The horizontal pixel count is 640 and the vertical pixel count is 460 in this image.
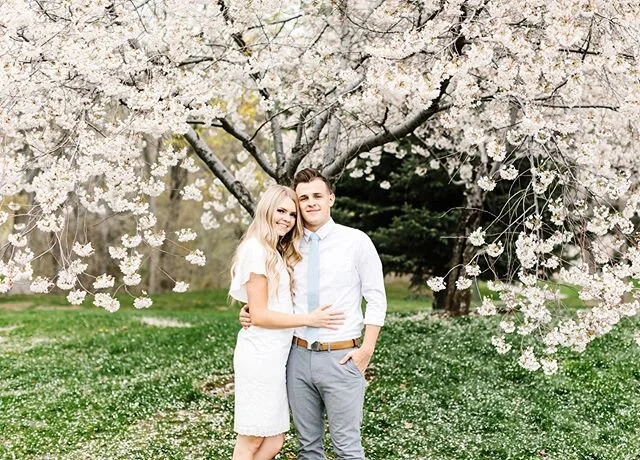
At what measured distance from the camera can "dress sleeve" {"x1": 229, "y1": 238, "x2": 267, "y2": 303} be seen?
3.69m

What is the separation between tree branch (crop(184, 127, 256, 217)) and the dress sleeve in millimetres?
3193

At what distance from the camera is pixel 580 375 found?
24.6 feet

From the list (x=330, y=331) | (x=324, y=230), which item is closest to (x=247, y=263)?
(x=324, y=230)

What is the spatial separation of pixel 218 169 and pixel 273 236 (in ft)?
11.3

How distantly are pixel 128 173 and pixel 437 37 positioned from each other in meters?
2.69

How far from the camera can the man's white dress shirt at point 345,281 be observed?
3.75 metres

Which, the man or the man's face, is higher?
the man's face

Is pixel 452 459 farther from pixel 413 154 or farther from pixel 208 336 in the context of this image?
pixel 413 154

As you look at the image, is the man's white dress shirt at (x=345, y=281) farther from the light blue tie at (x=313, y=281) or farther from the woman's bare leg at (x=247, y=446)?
the woman's bare leg at (x=247, y=446)

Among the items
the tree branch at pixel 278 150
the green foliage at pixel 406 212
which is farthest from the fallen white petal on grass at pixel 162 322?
the tree branch at pixel 278 150

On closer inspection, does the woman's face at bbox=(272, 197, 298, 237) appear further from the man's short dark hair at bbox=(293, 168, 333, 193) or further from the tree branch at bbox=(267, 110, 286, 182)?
the tree branch at bbox=(267, 110, 286, 182)

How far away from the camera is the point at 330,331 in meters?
3.71

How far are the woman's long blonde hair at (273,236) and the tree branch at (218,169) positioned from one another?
3.15m

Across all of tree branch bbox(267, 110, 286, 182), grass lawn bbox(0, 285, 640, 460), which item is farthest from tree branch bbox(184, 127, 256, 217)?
grass lawn bbox(0, 285, 640, 460)
